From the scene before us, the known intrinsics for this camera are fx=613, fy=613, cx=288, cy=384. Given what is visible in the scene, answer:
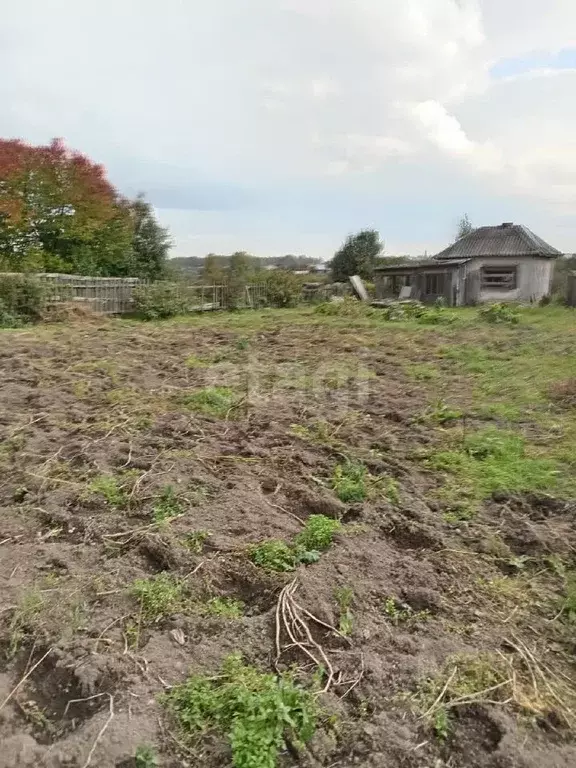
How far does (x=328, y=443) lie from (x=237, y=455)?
816 mm

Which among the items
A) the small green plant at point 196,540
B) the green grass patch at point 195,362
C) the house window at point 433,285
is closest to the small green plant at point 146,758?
the small green plant at point 196,540

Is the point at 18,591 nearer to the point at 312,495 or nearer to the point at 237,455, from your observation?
the point at 312,495

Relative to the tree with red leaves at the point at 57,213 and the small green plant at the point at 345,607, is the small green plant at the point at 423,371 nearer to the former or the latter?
the small green plant at the point at 345,607

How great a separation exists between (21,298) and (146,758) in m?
13.6

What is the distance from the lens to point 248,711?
2193mm

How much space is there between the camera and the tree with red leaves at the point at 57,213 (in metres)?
17.1

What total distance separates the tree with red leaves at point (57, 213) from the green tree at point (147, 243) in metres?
0.71

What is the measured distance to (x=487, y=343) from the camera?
1126 cm

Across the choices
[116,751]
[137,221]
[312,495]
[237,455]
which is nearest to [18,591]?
[116,751]

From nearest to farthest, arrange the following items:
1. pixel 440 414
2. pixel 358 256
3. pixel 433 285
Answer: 1. pixel 440 414
2. pixel 433 285
3. pixel 358 256

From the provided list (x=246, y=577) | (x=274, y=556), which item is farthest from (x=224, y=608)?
(x=274, y=556)

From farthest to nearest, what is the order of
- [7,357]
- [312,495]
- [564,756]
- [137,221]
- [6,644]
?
1. [137,221]
2. [7,357]
3. [312,495]
4. [6,644]
5. [564,756]

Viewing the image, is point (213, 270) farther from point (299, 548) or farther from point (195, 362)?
point (299, 548)

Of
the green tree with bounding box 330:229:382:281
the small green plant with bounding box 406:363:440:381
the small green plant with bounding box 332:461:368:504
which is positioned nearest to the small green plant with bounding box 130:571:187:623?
the small green plant with bounding box 332:461:368:504
